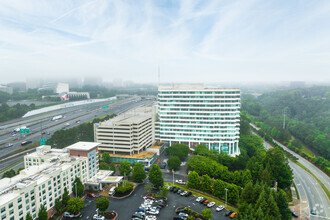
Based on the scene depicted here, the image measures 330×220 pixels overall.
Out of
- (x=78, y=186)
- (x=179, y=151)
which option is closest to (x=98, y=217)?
(x=78, y=186)

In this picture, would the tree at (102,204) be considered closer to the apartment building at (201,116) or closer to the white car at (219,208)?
the white car at (219,208)

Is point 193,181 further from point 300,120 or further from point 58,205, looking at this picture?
point 300,120

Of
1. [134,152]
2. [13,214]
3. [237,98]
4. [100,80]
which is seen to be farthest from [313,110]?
[100,80]

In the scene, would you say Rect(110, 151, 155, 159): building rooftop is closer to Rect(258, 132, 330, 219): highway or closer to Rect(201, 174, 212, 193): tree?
Rect(201, 174, 212, 193): tree

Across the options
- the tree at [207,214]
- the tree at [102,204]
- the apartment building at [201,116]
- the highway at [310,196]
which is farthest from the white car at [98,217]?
the apartment building at [201,116]


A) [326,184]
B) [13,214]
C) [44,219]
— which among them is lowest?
[326,184]

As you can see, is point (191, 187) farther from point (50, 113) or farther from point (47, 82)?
point (47, 82)
